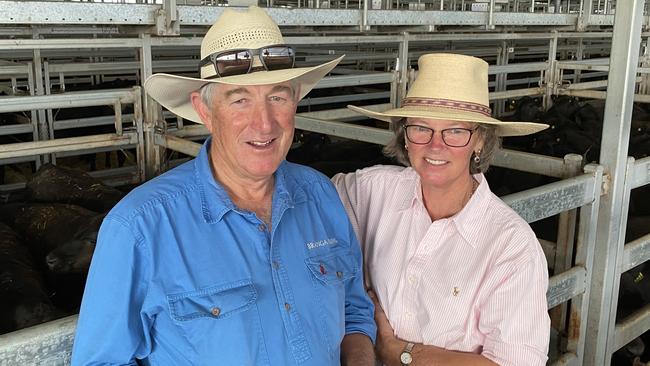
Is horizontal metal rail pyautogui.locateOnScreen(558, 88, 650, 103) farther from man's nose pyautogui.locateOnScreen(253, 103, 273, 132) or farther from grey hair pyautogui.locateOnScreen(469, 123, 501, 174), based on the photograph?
man's nose pyautogui.locateOnScreen(253, 103, 273, 132)

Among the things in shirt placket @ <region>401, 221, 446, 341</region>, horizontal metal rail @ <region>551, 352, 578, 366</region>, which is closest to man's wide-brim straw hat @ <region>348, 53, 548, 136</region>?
shirt placket @ <region>401, 221, 446, 341</region>

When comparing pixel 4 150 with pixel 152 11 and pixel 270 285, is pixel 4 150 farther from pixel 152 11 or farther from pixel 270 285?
pixel 270 285

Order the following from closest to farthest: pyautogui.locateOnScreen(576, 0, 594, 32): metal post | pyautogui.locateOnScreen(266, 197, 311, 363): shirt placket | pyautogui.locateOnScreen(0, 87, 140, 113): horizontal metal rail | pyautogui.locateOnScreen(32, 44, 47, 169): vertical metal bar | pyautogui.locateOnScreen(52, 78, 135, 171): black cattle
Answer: pyautogui.locateOnScreen(266, 197, 311, 363): shirt placket → pyautogui.locateOnScreen(0, 87, 140, 113): horizontal metal rail → pyautogui.locateOnScreen(32, 44, 47, 169): vertical metal bar → pyautogui.locateOnScreen(576, 0, 594, 32): metal post → pyautogui.locateOnScreen(52, 78, 135, 171): black cattle

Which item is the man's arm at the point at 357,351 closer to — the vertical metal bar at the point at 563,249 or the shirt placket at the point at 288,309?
the shirt placket at the point at 288,309

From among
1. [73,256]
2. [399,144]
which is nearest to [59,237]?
[73,256]

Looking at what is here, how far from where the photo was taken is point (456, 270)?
2010 millimetres

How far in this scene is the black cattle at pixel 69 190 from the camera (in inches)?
198

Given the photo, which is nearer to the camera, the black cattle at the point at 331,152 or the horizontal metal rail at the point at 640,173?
the horizontal metal rail at the point at 640,173

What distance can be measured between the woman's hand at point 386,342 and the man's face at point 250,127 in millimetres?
622

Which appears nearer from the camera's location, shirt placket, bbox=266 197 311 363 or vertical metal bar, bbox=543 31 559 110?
shirt placket, bbox=266 197 311 363

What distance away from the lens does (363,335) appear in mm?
2047

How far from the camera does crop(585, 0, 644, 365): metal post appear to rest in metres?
2.81

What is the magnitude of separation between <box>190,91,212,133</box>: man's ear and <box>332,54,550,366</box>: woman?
0.56 metres

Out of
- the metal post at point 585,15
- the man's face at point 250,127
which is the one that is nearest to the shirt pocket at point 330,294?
the man's face at point 250,127
